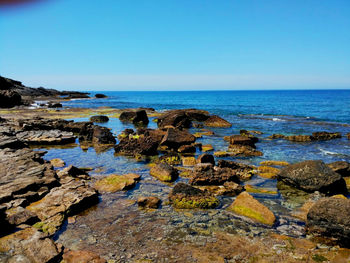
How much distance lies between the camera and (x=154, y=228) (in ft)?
30.3

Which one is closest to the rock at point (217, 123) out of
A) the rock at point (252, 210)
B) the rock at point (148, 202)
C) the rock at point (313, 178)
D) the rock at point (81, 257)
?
the rock at point (313, 178)

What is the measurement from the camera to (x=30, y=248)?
6.84 meters

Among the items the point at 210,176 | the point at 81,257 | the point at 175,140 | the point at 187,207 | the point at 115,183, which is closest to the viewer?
the point at 81,257

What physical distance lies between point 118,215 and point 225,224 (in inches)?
170

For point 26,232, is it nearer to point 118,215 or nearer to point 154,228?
point 118,215

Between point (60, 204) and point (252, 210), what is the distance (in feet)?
26.0

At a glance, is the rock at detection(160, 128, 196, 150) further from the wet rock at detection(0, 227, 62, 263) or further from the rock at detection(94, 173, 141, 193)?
the wet rock at detection(0, 227, 62, 263)

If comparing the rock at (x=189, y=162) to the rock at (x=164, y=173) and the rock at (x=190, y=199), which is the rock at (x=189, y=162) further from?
the rock at (x=190, y=199)

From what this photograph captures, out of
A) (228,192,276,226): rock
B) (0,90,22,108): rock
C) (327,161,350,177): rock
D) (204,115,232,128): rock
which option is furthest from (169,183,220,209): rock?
(0,90,22,108): rock

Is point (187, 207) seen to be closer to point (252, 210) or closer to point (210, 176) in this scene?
point (252, 210)

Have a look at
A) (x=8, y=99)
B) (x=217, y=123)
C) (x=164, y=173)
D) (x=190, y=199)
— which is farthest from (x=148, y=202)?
(x=8, y=99)

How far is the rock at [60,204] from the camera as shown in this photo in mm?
9273

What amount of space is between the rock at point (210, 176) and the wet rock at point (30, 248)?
809 centimetres

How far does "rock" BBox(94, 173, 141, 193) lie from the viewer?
12.9 meters
